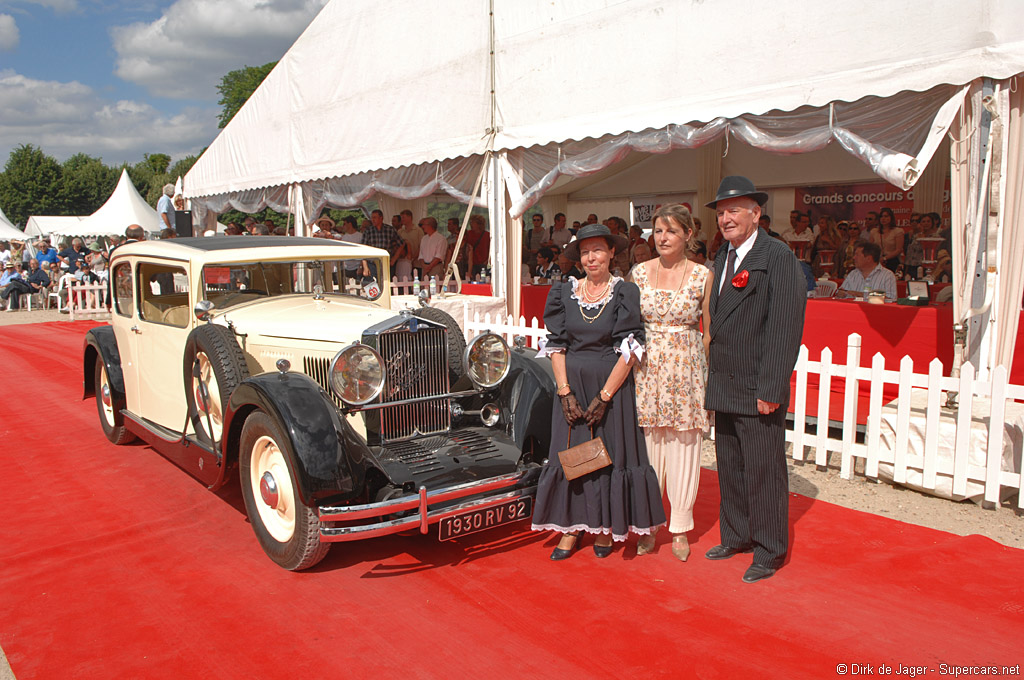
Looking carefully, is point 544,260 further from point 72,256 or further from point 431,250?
point 72,256

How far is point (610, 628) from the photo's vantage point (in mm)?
2965

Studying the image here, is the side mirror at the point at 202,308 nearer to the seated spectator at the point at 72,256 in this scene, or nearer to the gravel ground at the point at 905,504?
the gravel ground at the point at 905,504

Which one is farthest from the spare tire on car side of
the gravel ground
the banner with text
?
the banner with text

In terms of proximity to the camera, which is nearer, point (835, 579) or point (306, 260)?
point (835, 579)

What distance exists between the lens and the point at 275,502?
12.0ft

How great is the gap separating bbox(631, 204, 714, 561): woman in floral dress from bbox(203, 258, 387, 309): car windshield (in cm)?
251

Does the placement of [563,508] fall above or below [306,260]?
below

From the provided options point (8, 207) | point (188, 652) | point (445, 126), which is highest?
point (8, 207)

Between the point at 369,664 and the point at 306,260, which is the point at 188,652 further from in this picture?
the point at 306,260

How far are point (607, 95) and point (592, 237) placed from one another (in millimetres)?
4855

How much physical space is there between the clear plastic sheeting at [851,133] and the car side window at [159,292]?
445 cm

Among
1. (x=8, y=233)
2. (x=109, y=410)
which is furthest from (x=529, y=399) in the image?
A: (x=8, y=233)

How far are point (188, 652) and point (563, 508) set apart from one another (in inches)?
69.6

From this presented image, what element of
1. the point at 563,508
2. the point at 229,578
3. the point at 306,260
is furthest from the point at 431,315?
the point at 229,578
